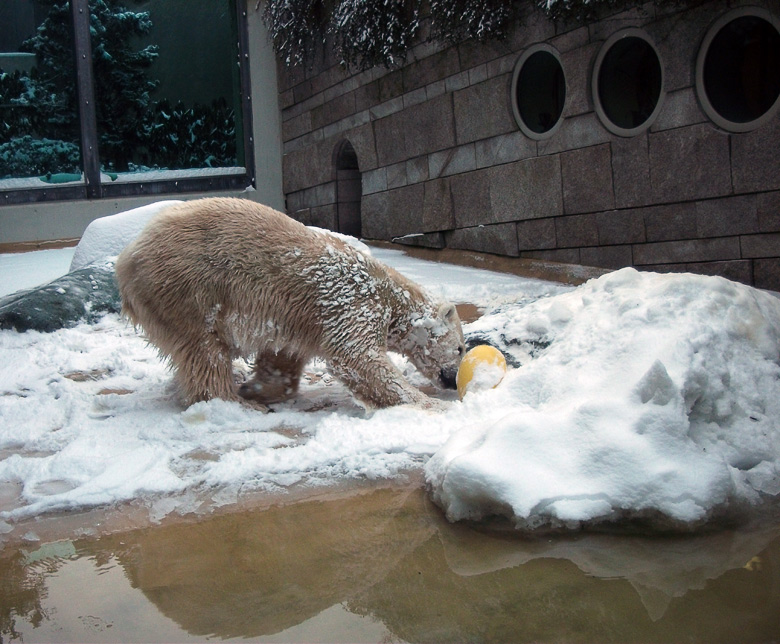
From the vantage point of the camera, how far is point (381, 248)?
31.4ft

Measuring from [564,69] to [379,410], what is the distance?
4.99 metres

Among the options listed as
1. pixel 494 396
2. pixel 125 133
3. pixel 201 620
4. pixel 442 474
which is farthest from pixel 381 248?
pixel 201 620

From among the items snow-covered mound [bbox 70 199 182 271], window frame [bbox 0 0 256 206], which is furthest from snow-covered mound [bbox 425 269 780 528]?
window frame [bbox 0 0 256 206]

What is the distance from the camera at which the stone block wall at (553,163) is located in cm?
564

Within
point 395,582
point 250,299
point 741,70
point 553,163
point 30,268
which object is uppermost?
point 741,70

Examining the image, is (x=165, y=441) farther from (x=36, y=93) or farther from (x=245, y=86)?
(x=245, y=86)

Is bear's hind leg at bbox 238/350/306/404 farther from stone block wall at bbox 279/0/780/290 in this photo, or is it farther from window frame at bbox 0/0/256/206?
window frame at bbox 0/0/256/206

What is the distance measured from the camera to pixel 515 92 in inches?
295

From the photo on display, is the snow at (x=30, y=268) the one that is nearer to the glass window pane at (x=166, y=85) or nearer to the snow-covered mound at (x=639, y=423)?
the glass window pane at (x=166, y=85)

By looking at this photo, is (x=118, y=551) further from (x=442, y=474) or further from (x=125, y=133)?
(x=125, y=133)

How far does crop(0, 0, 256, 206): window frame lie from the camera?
33.3 ft

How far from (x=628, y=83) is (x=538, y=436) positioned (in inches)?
202

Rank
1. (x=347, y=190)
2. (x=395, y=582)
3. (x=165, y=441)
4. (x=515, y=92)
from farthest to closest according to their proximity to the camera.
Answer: (x=347, y=190)
(x=515, y=92)
(x=165, y=441)
(x=395, y=582)

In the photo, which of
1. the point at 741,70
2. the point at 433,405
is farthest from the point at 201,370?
the point at 741,70
